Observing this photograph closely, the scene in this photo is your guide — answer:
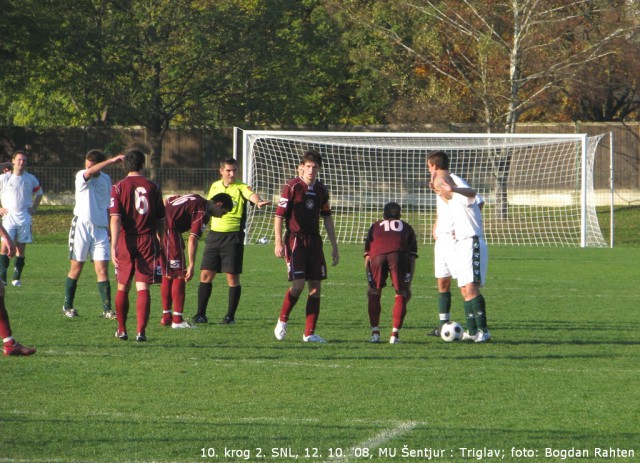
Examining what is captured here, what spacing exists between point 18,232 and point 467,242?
26.1 ft

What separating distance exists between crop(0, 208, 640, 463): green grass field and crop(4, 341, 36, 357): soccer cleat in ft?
0.34

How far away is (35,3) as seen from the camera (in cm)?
3225

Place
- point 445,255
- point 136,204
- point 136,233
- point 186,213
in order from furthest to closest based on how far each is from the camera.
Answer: point 186,213
point 445,255
point 136,233
point 136,204

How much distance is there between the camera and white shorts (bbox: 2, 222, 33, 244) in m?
15.3

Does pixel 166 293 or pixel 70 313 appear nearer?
pixel 166 293

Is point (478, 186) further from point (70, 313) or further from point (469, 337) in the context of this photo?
point (469, 337)

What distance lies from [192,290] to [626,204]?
21.4m

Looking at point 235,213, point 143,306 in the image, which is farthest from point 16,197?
point 143,306

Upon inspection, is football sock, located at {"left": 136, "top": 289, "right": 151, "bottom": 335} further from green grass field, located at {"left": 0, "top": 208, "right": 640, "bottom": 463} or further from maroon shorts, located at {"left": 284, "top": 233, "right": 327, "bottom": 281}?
maroon shorts, located at {"left": 284, "top": 233, "right": 327, "bottom": 281}

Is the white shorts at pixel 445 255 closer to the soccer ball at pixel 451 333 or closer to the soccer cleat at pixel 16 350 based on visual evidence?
the soccer ball at pixel 451 333

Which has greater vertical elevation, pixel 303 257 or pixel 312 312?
pixel 303 257

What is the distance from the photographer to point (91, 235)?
12094 mm

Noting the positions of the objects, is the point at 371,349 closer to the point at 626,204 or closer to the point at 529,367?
the point at 529,367

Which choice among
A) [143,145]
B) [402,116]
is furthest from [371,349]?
[143,145]
